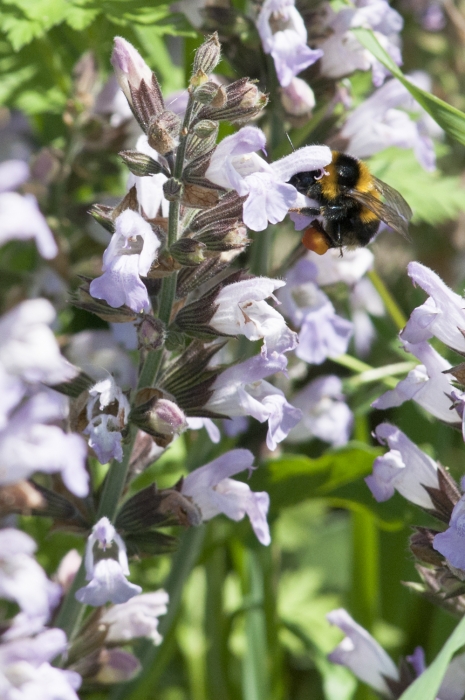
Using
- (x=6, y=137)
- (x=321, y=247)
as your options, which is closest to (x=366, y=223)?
(x=321, y=247)

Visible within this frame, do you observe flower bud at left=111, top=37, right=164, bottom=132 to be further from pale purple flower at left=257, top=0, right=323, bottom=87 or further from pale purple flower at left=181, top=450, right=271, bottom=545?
pale purple flower at left=181, top=450, right=271, bottom=545

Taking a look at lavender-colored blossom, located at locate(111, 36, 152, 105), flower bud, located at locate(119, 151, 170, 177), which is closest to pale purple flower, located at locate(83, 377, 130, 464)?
flower bud, located at locate(119, 151, 170, 177)

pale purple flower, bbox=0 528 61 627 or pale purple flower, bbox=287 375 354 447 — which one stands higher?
pale purple flower, bbox=0 528 61 627

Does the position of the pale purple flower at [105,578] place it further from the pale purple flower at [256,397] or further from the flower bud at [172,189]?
the flower bud at [172,189]

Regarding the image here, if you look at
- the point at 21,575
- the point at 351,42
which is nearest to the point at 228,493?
the point at 21,575

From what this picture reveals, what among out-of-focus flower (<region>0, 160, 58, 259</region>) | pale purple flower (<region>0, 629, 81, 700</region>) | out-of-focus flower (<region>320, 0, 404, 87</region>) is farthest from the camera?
out-of-focus flower (<region>320, 0, 404, 87</region>)

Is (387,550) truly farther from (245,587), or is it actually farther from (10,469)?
(10,469)

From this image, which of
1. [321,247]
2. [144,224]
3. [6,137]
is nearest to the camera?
[144,224]
